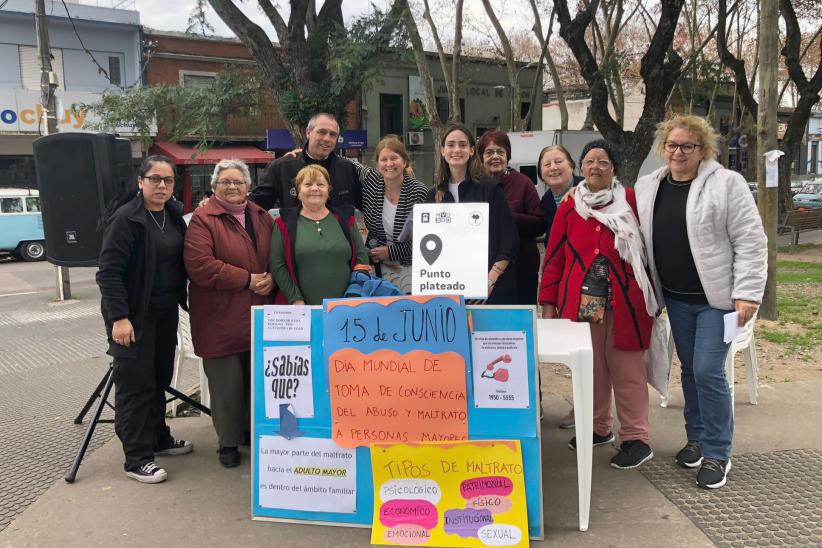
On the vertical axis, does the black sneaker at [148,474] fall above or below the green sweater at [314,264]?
below

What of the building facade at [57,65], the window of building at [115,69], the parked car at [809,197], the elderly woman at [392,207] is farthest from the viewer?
the parked car at [809,197]

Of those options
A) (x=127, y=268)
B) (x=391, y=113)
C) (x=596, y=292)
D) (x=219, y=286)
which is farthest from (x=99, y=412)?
(x=391, y=113)

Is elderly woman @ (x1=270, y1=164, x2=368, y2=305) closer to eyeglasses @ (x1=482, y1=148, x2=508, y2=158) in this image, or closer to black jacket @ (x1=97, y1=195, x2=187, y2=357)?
black jacket @ (x1=97, y1=195, x2=187, y2=357)

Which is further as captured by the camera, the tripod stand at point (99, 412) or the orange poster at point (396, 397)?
the tripod stand at point (99, 412)

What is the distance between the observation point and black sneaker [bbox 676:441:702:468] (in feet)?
12.2

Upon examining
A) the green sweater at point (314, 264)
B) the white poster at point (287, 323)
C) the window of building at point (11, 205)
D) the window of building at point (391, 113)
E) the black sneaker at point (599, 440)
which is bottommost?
the black sneaker at point (599, 440)

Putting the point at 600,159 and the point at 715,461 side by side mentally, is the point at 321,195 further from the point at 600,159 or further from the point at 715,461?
the point at 715,461

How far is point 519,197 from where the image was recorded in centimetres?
434

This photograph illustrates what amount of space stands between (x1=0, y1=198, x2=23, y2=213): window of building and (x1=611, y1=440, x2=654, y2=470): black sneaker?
16.7 metres

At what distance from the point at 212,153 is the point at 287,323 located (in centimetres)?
2273

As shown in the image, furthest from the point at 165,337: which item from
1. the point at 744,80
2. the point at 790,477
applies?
the point at 744,80

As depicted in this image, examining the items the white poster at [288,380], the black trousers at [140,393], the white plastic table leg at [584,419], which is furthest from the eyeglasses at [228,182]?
the white plastic table leg at [584,419]

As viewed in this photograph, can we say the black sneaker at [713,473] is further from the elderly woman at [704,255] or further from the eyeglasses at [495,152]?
the eyeglasses at [495,152]

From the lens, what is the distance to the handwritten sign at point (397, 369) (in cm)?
312
